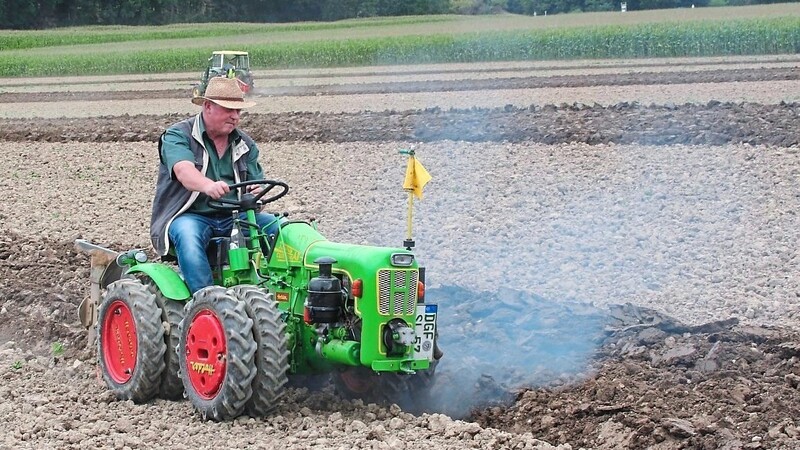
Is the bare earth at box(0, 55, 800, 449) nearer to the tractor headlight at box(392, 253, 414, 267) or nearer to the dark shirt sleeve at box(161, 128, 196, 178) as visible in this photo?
the tractor headlight at box(392, 253, 414, 267)

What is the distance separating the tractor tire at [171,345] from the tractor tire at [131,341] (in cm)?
4

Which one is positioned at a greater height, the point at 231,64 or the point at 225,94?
the point at 225,94

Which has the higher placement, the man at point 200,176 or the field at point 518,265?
the man at point 200,176

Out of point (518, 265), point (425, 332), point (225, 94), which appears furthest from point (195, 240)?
point (518, 265)

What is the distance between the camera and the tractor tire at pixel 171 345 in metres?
6.45

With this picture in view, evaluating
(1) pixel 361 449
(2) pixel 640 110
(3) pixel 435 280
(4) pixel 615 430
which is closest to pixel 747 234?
(3) pixel 435 280

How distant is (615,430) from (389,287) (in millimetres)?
1197

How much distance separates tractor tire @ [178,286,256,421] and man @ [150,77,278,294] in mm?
318

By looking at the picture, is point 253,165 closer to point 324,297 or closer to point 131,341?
point 131,341

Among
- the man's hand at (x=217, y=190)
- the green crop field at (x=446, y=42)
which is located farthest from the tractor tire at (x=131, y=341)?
the green crop field at (x=446, y=42)

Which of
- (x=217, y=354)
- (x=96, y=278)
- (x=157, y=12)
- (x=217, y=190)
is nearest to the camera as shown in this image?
(x=217, y=354)

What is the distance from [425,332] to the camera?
19.5 ft

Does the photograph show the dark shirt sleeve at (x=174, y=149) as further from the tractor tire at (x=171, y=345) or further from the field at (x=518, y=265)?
the field at (x=518, y=265)

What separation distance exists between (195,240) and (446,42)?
4107cm
